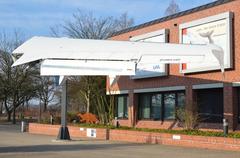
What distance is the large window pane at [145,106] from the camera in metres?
35.5

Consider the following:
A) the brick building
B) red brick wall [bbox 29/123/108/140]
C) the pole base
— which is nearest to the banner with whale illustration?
the brick building

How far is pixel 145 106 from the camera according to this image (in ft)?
118

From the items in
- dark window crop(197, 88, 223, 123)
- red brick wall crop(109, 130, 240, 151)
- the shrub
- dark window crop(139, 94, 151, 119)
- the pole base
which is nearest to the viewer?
red brick wall crop(109, 130, 240, 151)

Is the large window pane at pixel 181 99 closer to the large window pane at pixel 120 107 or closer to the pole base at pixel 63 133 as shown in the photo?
the large window pane at pixel 120 107

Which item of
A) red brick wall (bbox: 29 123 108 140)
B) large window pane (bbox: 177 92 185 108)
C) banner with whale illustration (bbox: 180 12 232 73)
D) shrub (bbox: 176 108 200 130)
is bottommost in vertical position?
red brick wall (bbox: 29 123 108 140)

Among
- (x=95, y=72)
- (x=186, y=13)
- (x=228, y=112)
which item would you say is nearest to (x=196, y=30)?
(x=186, y=13)

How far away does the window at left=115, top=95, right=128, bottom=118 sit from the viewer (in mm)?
38438

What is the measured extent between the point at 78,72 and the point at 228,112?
11129 mm

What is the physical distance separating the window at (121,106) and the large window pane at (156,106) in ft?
12.5

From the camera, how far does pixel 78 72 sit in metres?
18.6

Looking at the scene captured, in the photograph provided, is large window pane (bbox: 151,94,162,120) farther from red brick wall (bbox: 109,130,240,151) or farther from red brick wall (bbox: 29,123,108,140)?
red brick wall (bbox: 109,130,240,151)

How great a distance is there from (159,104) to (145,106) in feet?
6.44

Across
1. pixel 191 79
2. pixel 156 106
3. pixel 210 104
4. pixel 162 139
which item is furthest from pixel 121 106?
pixel 162 139

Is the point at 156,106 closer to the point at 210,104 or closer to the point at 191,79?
the point at 191,79
